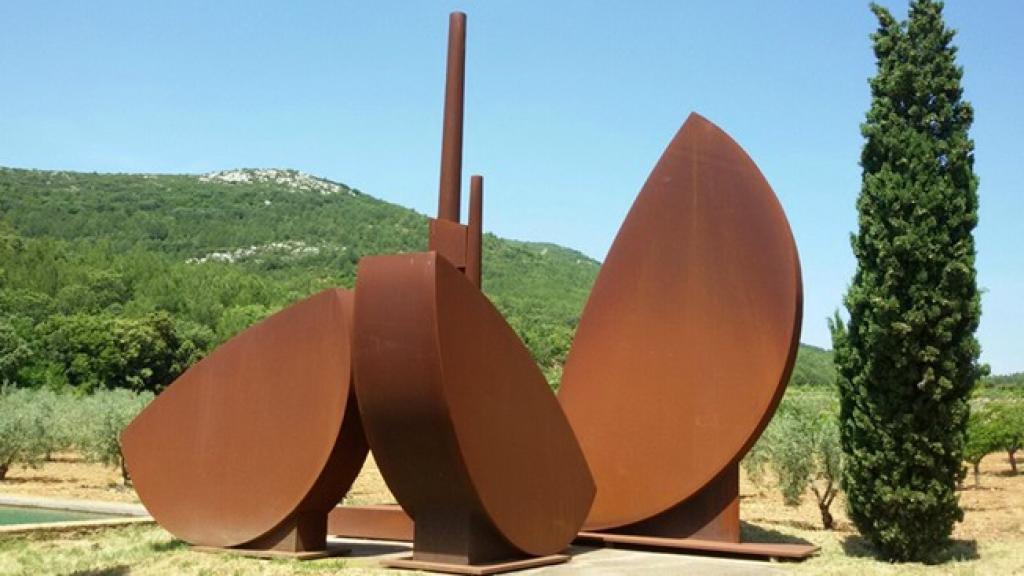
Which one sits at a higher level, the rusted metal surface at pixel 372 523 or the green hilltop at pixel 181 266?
the green hilltop at pixel 181 266

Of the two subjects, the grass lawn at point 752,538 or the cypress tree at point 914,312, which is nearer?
the grass lawn at point 752,538

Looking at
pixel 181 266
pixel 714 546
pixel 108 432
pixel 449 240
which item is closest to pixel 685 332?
pixel 714 546

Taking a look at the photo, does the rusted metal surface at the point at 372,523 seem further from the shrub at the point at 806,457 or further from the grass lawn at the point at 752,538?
the shrub at the point at 806,457

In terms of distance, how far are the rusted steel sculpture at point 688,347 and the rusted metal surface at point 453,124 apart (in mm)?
2511

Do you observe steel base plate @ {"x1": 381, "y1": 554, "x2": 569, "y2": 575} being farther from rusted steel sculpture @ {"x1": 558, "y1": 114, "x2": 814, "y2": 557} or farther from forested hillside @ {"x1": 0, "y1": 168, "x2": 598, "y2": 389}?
forested hillside @ {"x1": 0, "y1": 168, "x2": 598, "y2": 389}

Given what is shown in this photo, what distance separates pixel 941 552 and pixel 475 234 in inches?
254

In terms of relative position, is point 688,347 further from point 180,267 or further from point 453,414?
point 180,267

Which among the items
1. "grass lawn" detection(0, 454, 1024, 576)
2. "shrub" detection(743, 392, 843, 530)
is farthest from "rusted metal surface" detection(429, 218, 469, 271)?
"shrub" detection(743, 392, 843, 530)

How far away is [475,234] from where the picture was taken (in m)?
12.6

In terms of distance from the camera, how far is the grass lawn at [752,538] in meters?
10.9

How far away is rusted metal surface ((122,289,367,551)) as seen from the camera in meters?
11.2

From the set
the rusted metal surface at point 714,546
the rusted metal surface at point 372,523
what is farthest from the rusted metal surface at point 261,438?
the rusted metal surface at point 714,546

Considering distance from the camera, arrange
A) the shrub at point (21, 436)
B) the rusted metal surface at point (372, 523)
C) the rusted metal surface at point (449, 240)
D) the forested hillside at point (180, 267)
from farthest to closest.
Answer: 1. the forested hillside at point (180, 267)
2. the shrub at point (21, 436)
3. the rusted metal surface at point (372, 523)
4. the rusted metal surface at point (449, 240)

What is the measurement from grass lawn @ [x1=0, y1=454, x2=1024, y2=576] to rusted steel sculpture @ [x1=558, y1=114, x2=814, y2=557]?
123 centimetres
